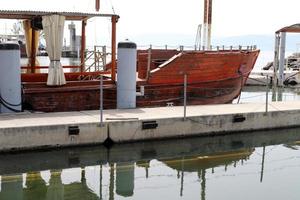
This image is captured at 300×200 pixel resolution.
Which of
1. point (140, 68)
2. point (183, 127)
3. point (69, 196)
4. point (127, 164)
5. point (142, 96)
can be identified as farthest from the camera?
point (140, 68)

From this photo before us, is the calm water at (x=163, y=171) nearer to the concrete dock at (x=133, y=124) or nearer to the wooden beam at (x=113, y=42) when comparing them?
the concrete dock at (x=133, y=124)

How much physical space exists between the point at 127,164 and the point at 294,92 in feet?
49.1

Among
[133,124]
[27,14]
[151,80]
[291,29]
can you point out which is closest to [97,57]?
[151,80]

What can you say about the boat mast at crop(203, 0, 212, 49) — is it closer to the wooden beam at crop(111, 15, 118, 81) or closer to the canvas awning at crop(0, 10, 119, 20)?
the wooden beam at crop(111, 15, 118, 81)

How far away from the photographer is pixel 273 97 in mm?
20234

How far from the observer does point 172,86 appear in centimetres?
1291

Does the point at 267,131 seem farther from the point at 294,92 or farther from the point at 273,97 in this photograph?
the point at 294,92

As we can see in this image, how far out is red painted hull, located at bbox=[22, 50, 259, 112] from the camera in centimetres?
1112

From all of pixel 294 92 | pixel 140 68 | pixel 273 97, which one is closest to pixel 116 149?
pixel 140 68

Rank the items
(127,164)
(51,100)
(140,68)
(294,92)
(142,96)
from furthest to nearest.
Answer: (294,92) → (140,68) → (142,96) → (51,100) → (127,164)

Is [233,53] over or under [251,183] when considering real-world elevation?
over

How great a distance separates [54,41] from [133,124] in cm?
291

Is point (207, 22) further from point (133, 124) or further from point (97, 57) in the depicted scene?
point (133, 124)

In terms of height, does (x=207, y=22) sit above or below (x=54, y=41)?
above
